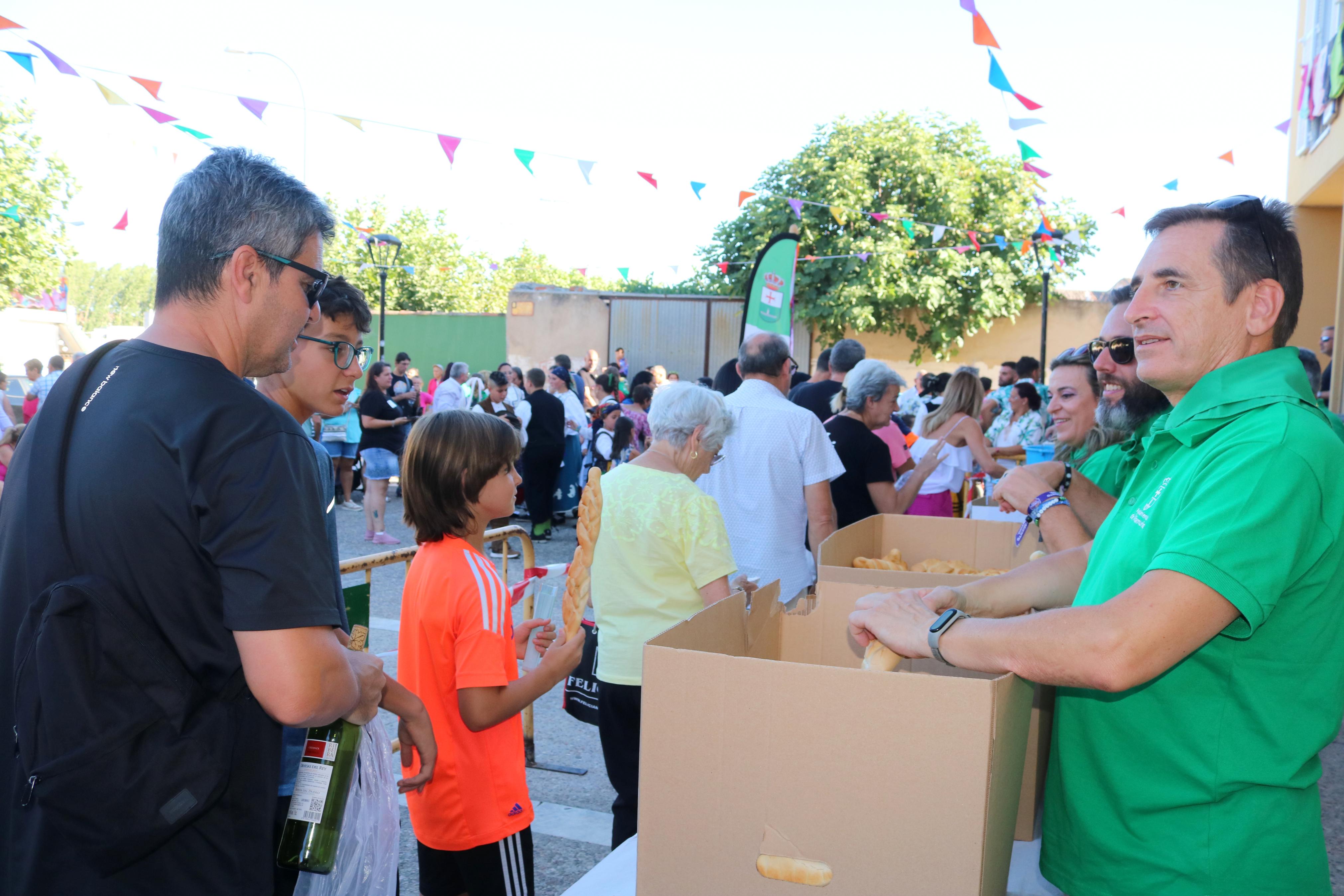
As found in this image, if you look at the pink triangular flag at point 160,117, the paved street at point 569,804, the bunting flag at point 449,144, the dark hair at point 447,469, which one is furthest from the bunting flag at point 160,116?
the dark hair at point 447,469

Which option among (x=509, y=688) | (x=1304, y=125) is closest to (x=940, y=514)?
(x=509, y=688)

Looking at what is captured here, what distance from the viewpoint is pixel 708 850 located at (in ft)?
4.31

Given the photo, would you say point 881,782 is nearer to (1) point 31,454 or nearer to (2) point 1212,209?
(2) point 1212,209

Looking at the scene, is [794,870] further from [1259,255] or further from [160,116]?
[160,116]

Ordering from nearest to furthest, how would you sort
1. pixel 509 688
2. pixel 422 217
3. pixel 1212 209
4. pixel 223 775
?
pixel 223 775
pixel 1212 209
pixel 509 688
pixel 422 217

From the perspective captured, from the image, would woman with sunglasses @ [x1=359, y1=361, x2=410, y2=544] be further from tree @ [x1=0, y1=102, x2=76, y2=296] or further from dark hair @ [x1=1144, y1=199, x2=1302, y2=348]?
tree @ [x1=0, y1=102, x2=76, y2=296]

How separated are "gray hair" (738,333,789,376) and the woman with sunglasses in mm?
6296

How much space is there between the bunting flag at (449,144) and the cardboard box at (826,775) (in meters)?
9.86

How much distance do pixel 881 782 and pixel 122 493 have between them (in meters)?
1.13

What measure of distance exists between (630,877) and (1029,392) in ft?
25.5

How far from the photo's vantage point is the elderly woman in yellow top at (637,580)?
295 centimetres

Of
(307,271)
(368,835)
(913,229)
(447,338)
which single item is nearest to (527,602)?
(368,835)

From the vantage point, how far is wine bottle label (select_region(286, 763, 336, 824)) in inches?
59.8

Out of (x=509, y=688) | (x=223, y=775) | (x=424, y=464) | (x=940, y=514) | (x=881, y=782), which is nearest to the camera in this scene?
(x=881, y=782)
